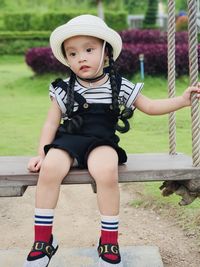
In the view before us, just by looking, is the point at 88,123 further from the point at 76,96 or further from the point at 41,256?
the point at 41,256

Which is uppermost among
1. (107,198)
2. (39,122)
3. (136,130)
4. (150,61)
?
(107,198)

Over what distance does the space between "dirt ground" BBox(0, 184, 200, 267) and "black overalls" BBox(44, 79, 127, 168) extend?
3.60ft

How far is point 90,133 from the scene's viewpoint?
274 cm

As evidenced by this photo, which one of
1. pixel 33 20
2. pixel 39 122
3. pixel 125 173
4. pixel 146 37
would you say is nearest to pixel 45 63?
pixel 146 37

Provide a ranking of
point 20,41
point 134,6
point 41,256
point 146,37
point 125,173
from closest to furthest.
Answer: point 41,256, point 125,173, point 146,37, point 20,41, point 134,6

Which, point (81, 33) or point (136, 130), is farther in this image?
point (136, 130)

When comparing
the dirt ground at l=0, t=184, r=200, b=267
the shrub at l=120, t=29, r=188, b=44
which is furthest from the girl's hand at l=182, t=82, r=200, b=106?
the shrub at l=120, t=29, r=188, b=44

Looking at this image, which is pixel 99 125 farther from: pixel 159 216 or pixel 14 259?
pixel 159 216

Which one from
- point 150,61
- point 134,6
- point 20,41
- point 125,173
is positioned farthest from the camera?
point 134,6

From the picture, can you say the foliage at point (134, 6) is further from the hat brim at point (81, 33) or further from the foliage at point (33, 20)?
the hat brim at point (81, 33)

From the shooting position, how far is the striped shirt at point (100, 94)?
2783mm

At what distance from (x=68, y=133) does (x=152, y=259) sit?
945 millimetres

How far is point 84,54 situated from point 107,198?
708 millimetres

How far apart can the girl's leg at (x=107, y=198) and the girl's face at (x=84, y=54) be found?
18.2 inches
